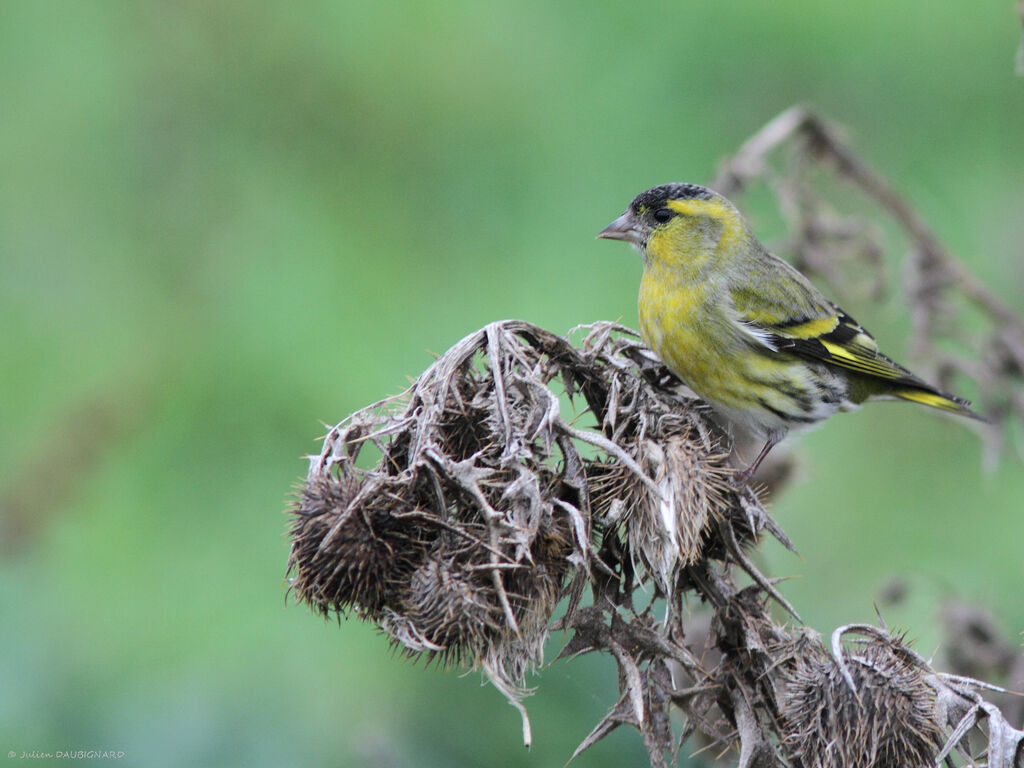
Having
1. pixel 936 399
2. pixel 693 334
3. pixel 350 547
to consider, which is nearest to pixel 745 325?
pixel 693 334

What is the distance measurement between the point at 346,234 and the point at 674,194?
292 centimetres

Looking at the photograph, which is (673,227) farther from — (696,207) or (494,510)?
(494,510)

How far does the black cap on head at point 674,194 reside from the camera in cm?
464

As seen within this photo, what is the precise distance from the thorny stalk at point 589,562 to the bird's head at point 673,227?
1684 millimetres

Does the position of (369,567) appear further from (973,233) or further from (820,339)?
(973,233)

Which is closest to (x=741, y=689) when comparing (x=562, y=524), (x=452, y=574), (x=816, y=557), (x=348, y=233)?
(x=562, y=524)

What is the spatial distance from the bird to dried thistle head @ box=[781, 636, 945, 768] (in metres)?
1.43

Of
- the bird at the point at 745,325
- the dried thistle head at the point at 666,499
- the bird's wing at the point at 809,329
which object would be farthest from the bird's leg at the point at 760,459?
the dried thistle head at the point at 666,499

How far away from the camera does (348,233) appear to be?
697 centimetres

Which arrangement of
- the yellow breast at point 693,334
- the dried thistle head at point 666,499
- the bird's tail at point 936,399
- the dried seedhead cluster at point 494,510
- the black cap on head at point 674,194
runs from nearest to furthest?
the dried seedhead cluster at point 494,510
the dried thistle head at point 666,499
the yellow breast at point 693,334
the black cap on head at point 674,194
the bird's tail at point 936,399

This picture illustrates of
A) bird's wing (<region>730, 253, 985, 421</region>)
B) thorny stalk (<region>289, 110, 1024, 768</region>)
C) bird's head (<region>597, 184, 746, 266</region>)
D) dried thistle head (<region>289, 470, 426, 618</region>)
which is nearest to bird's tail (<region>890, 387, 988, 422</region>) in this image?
bird's wing (<region>730, 253, 985, 421</region>)

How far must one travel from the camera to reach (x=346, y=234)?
6.96 metres

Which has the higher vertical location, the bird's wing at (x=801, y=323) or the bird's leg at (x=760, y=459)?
the bird's wing at (x=801, y=323)

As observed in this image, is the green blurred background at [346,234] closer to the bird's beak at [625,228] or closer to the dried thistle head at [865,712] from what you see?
the bird's beak at [625,228]
